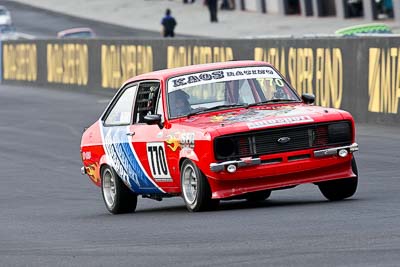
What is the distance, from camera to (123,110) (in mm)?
14156

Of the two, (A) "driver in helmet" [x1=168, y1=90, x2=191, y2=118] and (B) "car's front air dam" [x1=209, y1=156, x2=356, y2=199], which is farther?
(A) "driver in helmet" [x1=168, y1=90, x2=191, y2=118]

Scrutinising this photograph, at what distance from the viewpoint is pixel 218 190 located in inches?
487

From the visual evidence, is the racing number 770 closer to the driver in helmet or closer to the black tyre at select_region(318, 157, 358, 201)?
the driver in helmet

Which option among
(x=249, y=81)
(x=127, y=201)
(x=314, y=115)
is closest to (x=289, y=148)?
(x=314, y=115)

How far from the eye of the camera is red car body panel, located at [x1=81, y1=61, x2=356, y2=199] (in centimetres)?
1229

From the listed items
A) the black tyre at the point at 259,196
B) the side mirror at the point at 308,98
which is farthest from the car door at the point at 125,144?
the side mirror at the point at 308,98

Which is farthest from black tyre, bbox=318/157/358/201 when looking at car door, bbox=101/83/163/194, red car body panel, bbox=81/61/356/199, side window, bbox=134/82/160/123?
side window, bbox=134/82/160/123

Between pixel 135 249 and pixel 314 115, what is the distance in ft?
10.0

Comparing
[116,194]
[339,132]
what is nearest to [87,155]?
[116,194]

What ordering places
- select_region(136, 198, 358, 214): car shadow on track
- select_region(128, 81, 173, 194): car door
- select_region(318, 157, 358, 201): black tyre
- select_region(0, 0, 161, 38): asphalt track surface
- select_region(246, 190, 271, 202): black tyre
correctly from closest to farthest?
select_region(318, 157, 358, 201): black tyre
select_region(136, 198, 358, 214): car shadow on track
select_region(128, 81, 173, 194): car door
select_region(246, 190, 271, 202): black tyre
select_region(0, 0, 161, 38): asphalt track surface

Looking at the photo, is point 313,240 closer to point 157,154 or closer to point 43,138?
point 157,154

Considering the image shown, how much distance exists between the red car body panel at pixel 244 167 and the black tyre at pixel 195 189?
0.07 metres

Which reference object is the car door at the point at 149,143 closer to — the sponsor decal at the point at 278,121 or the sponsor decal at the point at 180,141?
the sponsor decal at the point at 180,141

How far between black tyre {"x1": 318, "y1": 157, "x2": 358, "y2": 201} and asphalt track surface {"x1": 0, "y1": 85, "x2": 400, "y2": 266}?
142 mm
